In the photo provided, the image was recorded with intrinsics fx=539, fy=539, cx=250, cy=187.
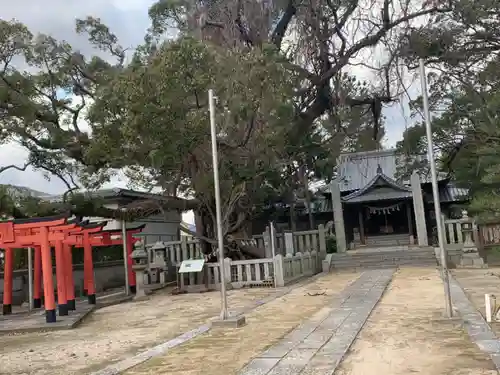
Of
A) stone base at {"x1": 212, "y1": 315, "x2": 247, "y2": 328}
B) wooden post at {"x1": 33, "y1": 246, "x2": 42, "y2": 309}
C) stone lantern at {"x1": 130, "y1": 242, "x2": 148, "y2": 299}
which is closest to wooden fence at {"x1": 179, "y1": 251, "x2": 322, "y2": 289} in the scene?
stone lantern at {"x1": 130, "y1": 242, "x2": 148, "y2": 299}

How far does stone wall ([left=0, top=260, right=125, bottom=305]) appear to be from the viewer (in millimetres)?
16959

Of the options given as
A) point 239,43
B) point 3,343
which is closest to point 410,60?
point 239,43

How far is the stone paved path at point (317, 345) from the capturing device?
A: 5.65m

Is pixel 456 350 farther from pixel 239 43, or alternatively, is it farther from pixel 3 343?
pixel 239 43

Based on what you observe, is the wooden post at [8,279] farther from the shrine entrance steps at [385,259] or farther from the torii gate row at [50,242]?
the shrine entrance steps at [385,259]

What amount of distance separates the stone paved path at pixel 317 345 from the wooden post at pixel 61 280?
5.96m

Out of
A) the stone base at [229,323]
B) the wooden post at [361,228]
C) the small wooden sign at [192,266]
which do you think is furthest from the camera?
the wooden post at [361,228]

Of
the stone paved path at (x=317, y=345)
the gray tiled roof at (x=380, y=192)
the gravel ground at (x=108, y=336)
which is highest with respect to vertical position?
the gray tiled roof at (x=380, y=192)

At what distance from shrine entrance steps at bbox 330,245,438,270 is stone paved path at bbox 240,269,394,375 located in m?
10.2

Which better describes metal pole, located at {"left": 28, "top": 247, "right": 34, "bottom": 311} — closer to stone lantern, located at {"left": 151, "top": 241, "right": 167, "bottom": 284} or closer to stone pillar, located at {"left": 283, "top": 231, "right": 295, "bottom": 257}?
stone lantern, located at {"left": 151, "top": 241, "right": 167, "bottom": 284}

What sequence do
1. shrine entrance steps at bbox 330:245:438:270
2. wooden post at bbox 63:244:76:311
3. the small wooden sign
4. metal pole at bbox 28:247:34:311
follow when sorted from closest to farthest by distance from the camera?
1. wooden post at bbox 63:244:76:311
2. metal pole at bbox 28:247:34:311
3. the small wooden sign
4. shrine entrance steps at bbox 330:245:438:270

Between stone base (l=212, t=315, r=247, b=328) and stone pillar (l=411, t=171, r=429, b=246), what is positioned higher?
stone pillar (l=411, t=171, r=429, b=246)

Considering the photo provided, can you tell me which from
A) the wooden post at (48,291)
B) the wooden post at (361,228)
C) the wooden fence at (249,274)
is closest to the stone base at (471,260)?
the wooden fence at (249,274)

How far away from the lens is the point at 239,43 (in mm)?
16969
